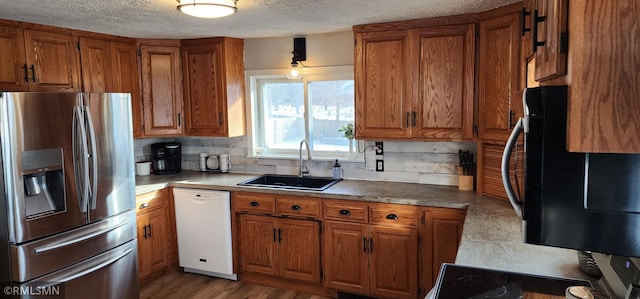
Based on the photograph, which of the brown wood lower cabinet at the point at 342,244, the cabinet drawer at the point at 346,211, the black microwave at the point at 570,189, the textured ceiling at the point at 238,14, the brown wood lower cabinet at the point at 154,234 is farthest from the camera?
the brown wood lower cabinet at the point at 154,234

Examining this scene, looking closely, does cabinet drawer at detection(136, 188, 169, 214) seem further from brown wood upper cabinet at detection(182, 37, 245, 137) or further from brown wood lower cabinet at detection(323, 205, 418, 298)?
brown wood lower cabinet at detection(323, 205, 418, 298)

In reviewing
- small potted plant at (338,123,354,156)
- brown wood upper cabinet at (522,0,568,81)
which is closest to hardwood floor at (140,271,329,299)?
small potted plant at (338,123,354,156)

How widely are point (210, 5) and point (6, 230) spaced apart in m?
1.74

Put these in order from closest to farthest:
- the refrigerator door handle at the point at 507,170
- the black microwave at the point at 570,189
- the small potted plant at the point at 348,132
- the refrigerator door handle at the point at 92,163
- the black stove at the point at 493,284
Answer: the black microwave at the point at 570,189, the refrigerator door handle at the point at 507,170, the black stove at the point at 493,284, the refrigerator door handle at the point at 92,163, the small potted plant at the point at 348,132

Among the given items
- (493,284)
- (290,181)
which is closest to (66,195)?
(290,181)

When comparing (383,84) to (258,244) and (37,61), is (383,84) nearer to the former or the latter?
(258,244)

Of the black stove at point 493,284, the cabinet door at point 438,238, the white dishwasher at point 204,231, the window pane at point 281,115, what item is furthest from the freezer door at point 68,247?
the black stove at point 493,284

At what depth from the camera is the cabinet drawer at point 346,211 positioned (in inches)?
120

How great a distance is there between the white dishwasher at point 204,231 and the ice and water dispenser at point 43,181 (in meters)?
1.13

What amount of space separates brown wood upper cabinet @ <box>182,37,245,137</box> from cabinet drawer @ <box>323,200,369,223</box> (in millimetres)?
1230

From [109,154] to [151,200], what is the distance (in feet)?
2.58

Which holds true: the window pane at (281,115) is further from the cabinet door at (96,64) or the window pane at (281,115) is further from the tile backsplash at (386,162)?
the cabinet door at (96,64)

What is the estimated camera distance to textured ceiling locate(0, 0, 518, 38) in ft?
8.04

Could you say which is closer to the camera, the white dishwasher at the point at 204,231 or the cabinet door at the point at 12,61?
the cabinet door at the point at 12,61
